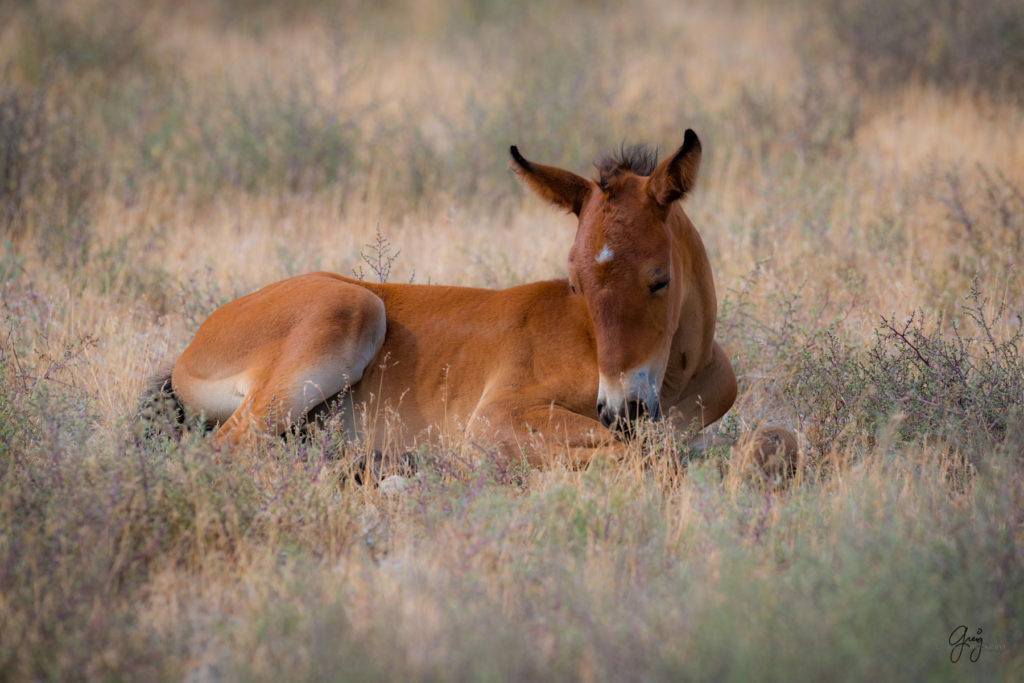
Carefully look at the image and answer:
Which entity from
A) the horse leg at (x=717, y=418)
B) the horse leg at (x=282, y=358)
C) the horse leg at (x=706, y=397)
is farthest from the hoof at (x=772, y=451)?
the horse leg at (x=282, y=358)

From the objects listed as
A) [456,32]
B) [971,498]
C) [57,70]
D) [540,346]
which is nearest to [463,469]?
[540,346]

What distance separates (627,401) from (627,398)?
0.01 m

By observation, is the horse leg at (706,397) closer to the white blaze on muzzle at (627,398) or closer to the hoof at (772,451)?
the hoof at (772,451)

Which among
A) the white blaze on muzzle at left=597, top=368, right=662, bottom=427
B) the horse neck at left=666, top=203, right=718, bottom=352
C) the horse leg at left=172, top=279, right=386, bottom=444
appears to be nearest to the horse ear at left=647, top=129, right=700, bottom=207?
the horse neck at left=666, top=203, right=718, bottom=352

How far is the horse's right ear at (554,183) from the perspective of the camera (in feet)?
14.2

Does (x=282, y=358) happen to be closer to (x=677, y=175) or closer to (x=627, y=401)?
(x=627, y=401)

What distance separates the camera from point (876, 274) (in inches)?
266

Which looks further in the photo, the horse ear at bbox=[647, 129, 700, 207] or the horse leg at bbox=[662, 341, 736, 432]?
the horse leg at bbox=[662, 341, 736, 432]

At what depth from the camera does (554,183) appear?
4.36 metres

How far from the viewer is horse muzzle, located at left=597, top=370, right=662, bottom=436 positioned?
388cm

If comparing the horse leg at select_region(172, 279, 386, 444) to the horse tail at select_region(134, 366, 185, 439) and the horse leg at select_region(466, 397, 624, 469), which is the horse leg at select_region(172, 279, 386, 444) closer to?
the horse tail at select_region(134, 366, 185, 439)

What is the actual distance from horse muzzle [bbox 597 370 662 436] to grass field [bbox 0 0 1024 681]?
0.18m

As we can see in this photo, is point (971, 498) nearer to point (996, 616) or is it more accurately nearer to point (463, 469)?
point (996, 616)

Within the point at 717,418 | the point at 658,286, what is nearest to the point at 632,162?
the point at 658,286
